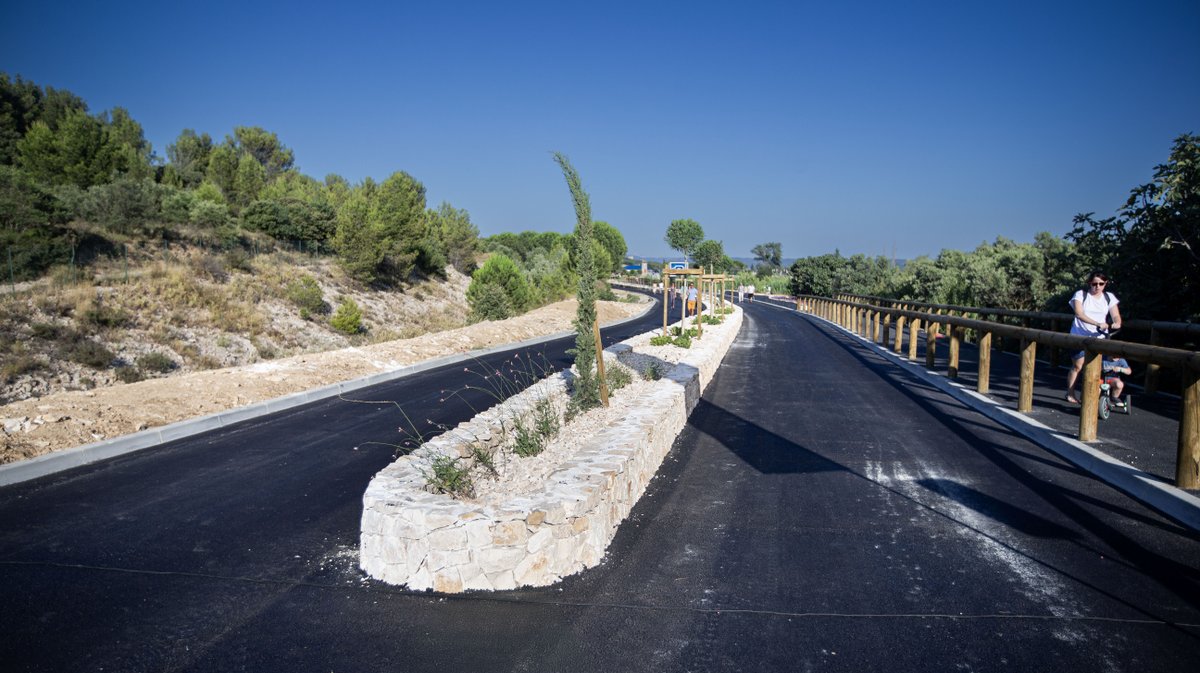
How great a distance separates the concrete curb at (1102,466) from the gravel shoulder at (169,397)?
1053cm

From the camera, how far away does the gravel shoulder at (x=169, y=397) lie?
7797 millimetres

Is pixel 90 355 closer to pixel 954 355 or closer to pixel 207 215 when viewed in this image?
pixel 207 215

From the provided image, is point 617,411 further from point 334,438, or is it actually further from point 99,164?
point 99,164

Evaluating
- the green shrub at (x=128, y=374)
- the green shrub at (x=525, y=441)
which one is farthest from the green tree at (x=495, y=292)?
the green shrub at (x=525, y=441)

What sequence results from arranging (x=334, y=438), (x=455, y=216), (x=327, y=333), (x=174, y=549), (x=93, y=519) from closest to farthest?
(x=174, y=549)
(x=93, y=519)
(x=334, y=438)
(x=327, y=333)
(x=455, y=216)

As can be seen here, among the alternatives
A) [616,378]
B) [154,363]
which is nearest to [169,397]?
[616,378]

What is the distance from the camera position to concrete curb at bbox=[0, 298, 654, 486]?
690cm

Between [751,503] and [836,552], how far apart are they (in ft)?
3.72

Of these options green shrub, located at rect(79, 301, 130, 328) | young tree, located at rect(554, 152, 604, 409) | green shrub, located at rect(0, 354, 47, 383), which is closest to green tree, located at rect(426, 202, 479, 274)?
green shrub, located at rect(79, 301, 130, 328)

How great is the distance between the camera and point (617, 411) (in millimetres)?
7863

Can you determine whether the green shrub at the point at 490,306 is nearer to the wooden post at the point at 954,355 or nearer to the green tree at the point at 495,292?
the green tree at the point at 495,292

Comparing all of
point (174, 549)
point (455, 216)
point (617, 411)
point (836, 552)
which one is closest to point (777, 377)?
point (617, 411)

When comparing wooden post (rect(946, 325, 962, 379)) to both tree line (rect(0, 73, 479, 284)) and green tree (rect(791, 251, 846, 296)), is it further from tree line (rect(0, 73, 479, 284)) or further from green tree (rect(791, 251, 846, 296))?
green tree (rect(791, 251, 846, 296))

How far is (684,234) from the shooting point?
104 m
